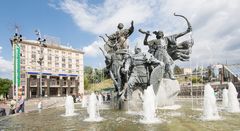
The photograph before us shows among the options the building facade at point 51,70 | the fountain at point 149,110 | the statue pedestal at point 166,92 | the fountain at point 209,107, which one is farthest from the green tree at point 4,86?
the fountain at point 209,107

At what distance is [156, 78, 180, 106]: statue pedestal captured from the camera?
12.5 m

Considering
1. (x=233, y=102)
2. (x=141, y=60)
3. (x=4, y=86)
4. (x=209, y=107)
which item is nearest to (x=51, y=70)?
(x=4, y=86)

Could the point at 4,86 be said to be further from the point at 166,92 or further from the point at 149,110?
the point at 149,110

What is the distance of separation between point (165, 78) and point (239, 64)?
104 ft

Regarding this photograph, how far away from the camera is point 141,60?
12305 millimetres

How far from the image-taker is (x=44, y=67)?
8850 centimetres

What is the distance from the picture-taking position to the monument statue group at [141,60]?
40.1 feet

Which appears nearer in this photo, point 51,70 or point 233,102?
point 233,102

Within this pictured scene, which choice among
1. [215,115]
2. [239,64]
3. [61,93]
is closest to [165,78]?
[215,115]

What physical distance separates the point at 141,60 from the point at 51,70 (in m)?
82.8

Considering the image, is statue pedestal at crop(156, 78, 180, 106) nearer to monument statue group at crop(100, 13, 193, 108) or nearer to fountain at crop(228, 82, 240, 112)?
monument statue group at crop(100, 13, 193, 108)

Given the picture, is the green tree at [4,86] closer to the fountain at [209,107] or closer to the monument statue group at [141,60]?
the monument statue group at [141,60]

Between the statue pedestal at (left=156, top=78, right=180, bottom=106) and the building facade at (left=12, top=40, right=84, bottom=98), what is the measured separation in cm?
6205

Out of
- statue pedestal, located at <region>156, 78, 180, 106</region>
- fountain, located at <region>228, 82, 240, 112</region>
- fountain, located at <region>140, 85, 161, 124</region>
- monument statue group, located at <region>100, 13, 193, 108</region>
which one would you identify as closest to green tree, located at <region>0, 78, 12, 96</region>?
monument statue group, located at <region>100, 13, 193, 108</region>
